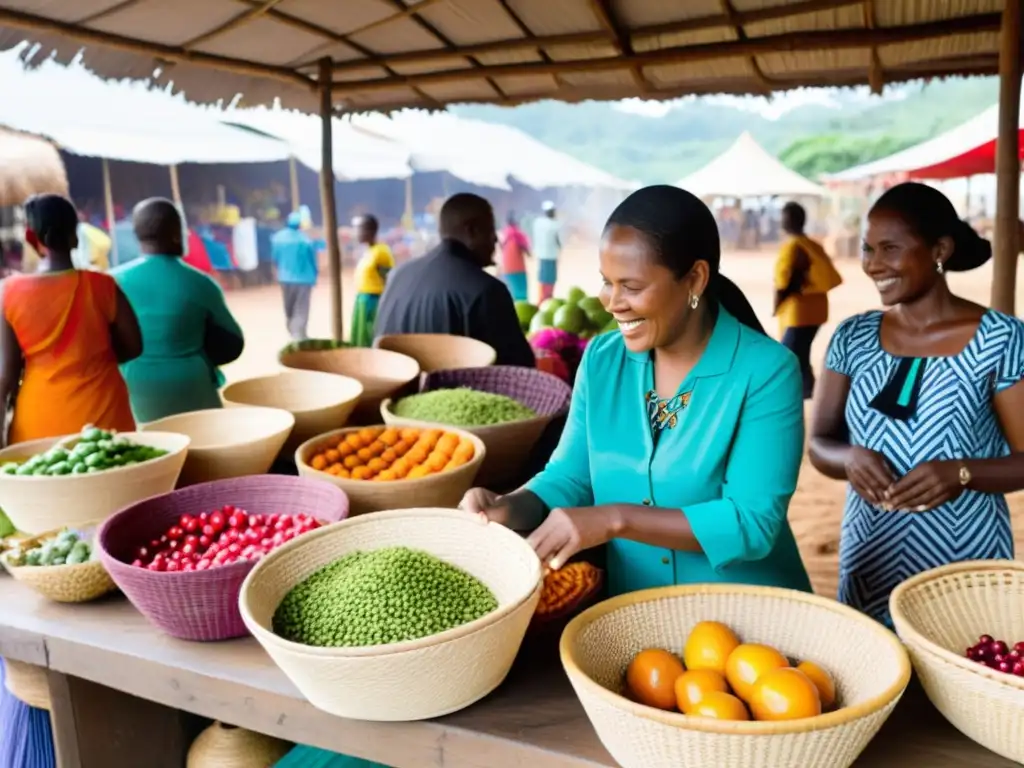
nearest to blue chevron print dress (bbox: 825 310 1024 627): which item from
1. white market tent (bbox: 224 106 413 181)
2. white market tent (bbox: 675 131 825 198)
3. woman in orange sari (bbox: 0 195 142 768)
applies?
woman in orange sari (bbox: 0 195 142 768)

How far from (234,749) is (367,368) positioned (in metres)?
1.64

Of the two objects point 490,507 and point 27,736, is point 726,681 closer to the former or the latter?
point 490,507

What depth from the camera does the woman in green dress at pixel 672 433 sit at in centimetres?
142

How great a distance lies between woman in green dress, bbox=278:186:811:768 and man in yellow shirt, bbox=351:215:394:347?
6.07m

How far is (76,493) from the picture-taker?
1.90 meters

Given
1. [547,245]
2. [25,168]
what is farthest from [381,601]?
[547,245]

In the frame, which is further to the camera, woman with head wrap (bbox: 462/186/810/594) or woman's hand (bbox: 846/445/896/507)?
woman's hand (bbox: 846/445/896/507)

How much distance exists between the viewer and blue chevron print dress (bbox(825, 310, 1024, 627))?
6.04 feet

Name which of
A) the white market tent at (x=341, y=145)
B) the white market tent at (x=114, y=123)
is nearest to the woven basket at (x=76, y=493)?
the white market tent at (x=114, y=123)

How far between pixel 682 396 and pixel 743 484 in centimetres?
19

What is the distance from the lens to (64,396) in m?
2.92

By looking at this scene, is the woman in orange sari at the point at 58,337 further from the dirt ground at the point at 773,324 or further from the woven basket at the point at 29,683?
Answer: the dirt ground at the point at 773,324

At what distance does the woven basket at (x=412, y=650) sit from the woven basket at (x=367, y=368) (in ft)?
4.34

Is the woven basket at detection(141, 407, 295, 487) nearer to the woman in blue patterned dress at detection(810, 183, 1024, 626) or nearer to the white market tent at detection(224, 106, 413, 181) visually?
the woman in blue patterned dress at detection(810, 183, 1024, 626)
